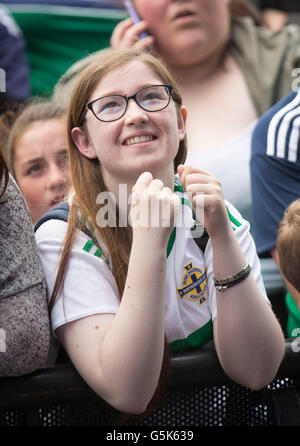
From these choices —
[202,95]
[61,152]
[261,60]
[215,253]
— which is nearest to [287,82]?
[261,60]

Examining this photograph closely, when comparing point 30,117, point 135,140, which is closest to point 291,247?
point 135,140

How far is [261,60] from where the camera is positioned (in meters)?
2.16

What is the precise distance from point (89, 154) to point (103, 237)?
0.18 metres

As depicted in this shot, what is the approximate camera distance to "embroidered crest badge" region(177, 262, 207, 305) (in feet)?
3.92

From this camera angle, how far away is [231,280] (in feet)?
3.55

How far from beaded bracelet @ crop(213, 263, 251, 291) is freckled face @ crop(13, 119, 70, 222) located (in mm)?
659

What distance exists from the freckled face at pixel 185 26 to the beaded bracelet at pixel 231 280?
1.17 m

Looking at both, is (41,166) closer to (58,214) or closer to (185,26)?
(58,214)

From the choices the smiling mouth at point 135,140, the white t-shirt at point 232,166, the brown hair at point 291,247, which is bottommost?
the white t-shirt at point 232,166

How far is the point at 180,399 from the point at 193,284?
0.22 meters

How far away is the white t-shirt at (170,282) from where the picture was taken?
1109 millimetres

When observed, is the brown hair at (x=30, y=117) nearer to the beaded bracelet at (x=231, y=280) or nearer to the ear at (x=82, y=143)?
the ear at (x=82, y=143)

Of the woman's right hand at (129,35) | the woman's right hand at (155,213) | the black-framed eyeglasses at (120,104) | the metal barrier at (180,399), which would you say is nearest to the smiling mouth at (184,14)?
the woman's right hand at (129,35)

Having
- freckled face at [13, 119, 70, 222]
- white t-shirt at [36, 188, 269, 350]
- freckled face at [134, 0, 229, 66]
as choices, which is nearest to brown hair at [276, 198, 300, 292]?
white t-shirt at [36, 188, 269, 350]
